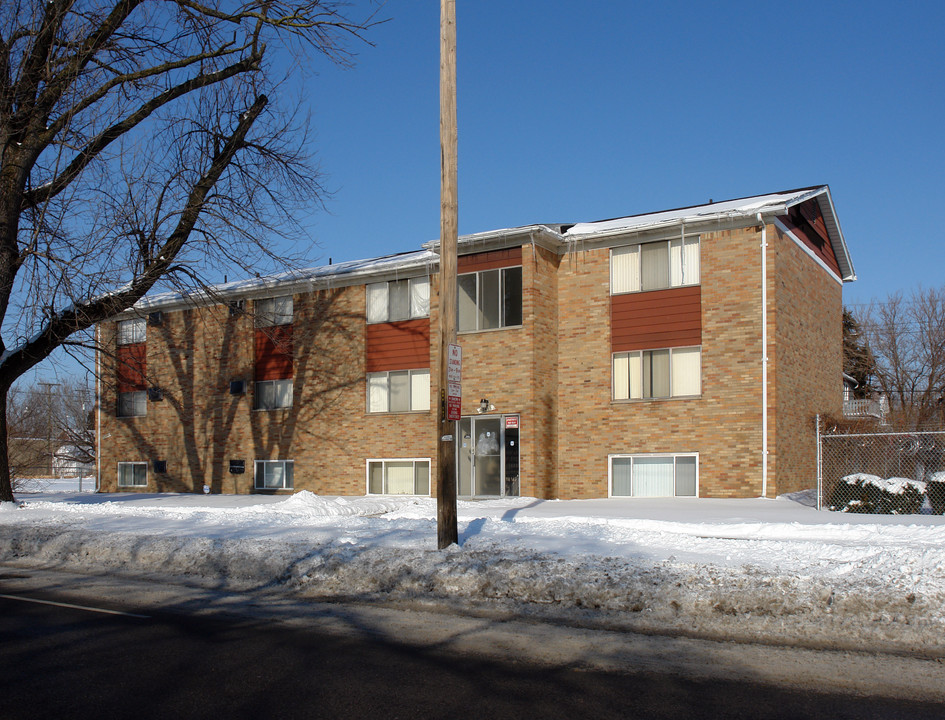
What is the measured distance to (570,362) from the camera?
22.7 metres

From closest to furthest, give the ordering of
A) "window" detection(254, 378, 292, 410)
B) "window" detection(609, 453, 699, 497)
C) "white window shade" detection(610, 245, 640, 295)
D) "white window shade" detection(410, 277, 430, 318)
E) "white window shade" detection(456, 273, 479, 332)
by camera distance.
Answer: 1. "window" detection(609, 453, 699, 497)
2. "white window shade" detection(610, 245, 640, 295)
3. "white window shade" detection(456, 273, 479, 332)
4. "white window shade" detection(410, 277, 430, 318)
5. "window" detection(254, 378, 292, 410)

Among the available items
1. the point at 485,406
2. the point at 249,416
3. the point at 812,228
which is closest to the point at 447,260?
the point at 485,406

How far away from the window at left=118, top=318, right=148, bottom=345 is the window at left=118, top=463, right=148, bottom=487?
14.5ft

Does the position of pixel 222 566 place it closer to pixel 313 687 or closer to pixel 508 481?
pixel 313 687

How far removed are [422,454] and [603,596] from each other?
50.2 feet

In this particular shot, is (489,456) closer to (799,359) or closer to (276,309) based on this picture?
(799,359)

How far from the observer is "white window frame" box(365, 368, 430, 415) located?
24406 millimetres

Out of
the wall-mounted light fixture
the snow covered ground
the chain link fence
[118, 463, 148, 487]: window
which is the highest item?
the wall-mounted light fixture

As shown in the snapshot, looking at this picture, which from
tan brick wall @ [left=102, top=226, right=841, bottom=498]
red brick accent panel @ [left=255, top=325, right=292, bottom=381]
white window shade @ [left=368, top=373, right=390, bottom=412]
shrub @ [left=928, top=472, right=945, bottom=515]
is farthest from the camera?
red brick accent panel @ [left=255, top=325, right=292, bottom=381]

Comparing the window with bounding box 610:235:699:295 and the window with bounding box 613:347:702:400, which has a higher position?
the window with bounding box 610:235:699:295

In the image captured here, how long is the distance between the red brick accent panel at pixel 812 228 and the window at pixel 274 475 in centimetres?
1616

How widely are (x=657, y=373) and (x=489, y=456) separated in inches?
188

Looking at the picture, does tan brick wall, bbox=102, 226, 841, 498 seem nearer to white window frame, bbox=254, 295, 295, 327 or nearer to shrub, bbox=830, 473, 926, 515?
white window frame, bbox=254, 295, 295, 327

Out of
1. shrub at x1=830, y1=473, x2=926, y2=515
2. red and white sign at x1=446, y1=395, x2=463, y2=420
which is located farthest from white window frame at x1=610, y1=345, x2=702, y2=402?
red and white sign at x1=446, y1=395, x2=463, y2=420
